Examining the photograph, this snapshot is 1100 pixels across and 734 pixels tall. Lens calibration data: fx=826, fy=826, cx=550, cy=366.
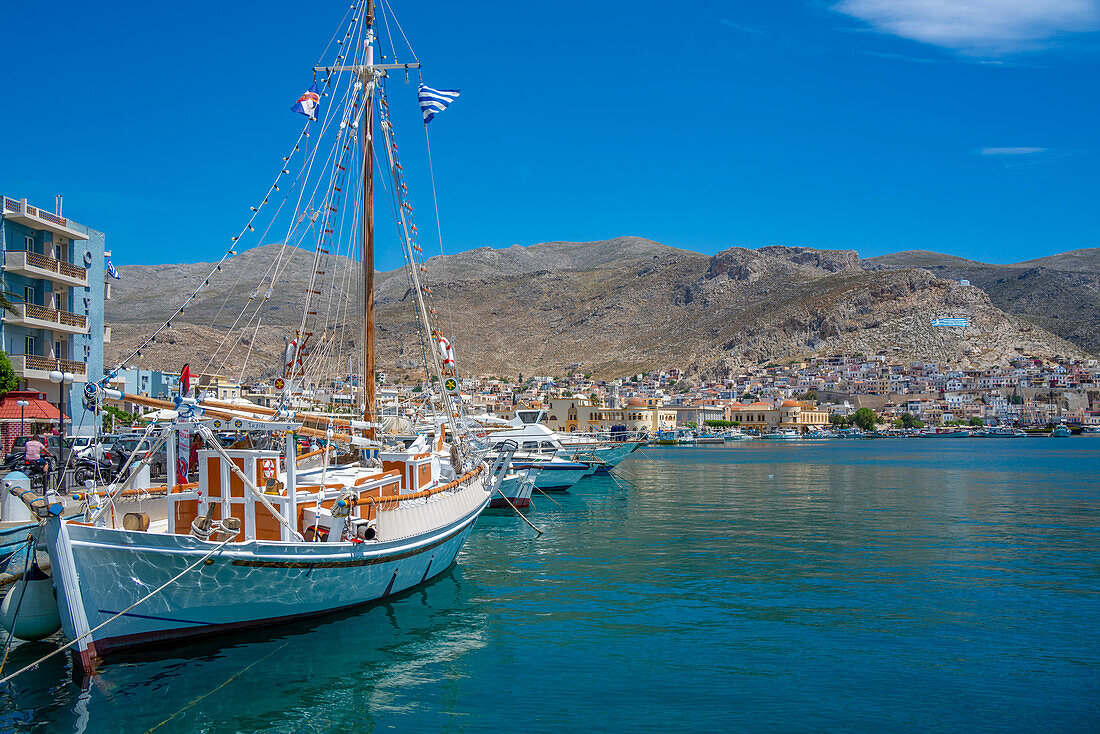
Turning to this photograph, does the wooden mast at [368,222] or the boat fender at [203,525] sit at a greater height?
the wooden mast at [368,222]

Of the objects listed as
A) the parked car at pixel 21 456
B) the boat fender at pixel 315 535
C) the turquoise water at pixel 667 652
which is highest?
the parked car at pixel 21 456

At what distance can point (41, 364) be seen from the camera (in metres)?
35.1

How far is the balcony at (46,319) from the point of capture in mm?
33469

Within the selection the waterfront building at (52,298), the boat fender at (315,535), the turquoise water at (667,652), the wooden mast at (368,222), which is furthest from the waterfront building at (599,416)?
Result: the boat fender at (315,535)

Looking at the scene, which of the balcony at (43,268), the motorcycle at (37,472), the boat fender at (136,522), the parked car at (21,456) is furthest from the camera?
the balcony at (43,268)

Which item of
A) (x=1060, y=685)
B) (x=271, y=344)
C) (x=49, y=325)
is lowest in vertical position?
(x=1060, y=685)

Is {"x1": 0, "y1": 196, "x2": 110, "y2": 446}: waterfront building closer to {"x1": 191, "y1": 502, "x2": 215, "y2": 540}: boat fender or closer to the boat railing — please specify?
the boat railing

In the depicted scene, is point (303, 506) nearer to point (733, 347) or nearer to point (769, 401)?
point (769, 401)

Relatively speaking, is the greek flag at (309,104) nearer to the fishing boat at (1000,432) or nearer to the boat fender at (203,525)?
the boat fender at (203,525)

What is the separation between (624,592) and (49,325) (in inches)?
1156

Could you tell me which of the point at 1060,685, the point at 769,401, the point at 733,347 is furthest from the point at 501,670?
the point at 733,347

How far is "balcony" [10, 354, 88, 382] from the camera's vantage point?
33844 millimetres

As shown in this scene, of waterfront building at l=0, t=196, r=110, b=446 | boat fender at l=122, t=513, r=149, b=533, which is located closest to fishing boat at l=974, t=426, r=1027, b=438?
waterfront building at l=0, t=196, r=110, b=446

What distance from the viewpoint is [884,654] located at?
44.5ft
